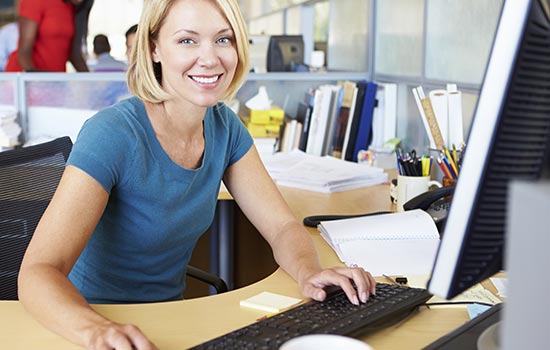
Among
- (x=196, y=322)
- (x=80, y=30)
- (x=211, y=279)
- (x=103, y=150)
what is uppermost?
(x=80, y=30)

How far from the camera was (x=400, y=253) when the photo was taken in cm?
148

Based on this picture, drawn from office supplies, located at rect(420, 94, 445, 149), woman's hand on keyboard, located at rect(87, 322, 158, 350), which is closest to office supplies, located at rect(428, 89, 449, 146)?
office supplies, located at rect(420, 94, 445, 149)

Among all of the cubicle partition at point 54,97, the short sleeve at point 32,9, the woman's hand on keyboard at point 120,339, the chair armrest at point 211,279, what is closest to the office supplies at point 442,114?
the chair armrest at point 211,279

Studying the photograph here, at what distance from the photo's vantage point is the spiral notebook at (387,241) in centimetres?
142

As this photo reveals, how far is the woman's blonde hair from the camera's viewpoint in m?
1.48

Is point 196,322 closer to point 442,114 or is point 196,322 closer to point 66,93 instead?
point 442,114

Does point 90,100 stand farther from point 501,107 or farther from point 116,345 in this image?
point 501,107

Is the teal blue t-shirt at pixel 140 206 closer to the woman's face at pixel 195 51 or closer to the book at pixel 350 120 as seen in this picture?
the woman's face at pixel 195 51

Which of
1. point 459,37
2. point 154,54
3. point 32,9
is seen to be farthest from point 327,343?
point 32,9

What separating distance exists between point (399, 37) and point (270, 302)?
5.89 ft

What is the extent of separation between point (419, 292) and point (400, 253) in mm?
287

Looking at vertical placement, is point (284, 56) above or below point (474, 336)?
above

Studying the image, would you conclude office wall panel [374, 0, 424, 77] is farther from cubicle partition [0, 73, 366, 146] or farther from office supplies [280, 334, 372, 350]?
office supplies [280, 334, 372, 350]

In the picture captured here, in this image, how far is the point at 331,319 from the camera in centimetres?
106
